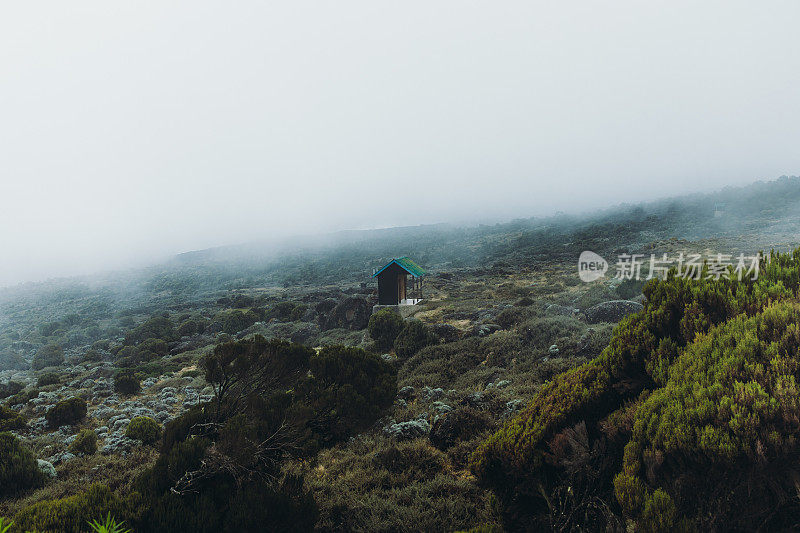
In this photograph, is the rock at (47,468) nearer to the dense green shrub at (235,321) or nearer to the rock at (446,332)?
the rock at (446,332)

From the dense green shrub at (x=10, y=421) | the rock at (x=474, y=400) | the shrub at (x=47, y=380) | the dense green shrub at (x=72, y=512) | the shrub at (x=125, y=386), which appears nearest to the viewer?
the dense green shrub at (x=72, y=512)

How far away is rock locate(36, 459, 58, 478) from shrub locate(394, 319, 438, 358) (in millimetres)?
10954

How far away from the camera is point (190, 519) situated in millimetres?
4176

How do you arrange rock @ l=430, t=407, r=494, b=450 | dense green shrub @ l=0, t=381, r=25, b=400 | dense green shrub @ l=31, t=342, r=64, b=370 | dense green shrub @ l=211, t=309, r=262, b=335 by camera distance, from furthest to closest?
1. dense green shrub @ l=211, t=309, r=262, b=335
2. dense green shrub @ l=31, t=342, r=64, b=370
3. dense green shrub @ l=0, t=381, r=25, b=400
4. rock @ l=430, t=407, r=494, b=450

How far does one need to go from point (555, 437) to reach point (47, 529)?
546cm

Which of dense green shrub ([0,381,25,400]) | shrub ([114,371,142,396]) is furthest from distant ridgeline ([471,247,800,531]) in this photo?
dense green shrub ([0,381,25,400])

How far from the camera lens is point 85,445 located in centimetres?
984

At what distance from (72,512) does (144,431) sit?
7.30 m

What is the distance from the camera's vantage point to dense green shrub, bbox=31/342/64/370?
27391 millimetres

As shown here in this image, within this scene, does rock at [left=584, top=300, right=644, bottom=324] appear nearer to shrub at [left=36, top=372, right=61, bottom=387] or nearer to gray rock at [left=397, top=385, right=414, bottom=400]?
gray rock at [left=397, top=385, right=414, bottom=400]

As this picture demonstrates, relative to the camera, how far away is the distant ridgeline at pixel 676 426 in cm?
288

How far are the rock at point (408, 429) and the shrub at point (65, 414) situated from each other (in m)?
11.9

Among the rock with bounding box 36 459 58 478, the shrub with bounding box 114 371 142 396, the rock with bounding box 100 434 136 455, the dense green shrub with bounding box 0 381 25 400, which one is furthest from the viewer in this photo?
the dense green shrub with bounding box 0 381 25 400

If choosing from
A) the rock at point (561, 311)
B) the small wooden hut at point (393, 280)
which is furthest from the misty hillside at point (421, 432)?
the small wooden hut at point (393, 280)
